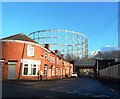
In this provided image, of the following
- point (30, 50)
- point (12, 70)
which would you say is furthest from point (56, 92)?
point (30, 50)

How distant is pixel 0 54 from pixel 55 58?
25.8 m

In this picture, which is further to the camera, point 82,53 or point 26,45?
point 82,53

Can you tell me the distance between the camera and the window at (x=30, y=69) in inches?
1773

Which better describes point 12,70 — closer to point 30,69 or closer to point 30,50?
point 30,69

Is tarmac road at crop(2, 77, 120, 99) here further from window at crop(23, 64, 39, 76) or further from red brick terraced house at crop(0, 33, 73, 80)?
window at crop(23, 64, 39, 76)

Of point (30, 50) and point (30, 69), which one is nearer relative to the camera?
point (30, 69)

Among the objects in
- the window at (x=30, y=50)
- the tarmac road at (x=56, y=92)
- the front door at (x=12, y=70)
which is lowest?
the tarmac road at (x=56, y=92)

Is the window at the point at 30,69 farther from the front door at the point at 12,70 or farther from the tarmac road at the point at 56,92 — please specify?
the tarmac road at the point at 56,92

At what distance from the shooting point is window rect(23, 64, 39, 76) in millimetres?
45025

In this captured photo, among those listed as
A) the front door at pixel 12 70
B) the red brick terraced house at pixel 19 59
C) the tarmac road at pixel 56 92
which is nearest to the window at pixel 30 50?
the red brick terraced house at pixel 19 59

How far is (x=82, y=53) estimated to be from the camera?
4277 inches

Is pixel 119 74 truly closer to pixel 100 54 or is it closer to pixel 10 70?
pixel 10 70

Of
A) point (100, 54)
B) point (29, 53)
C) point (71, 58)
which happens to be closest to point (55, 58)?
point (29, 53)

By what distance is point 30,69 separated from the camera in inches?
1812
